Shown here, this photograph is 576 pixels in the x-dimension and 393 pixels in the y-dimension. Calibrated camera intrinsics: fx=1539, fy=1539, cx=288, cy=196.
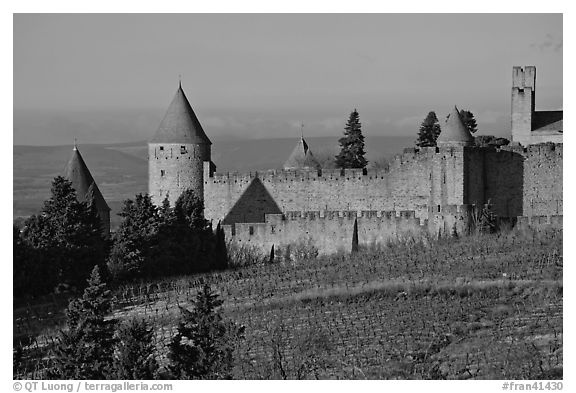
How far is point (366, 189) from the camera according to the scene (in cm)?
5075

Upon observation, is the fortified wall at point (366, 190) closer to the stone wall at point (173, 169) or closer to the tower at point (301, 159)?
the stone wall at point (173, 169)

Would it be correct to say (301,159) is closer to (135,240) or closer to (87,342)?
(135,240)

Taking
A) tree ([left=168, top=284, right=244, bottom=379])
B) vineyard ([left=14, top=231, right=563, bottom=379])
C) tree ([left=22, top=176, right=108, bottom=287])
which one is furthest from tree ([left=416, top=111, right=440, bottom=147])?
tree ([left=168, top=284, right=244, bottom=379])

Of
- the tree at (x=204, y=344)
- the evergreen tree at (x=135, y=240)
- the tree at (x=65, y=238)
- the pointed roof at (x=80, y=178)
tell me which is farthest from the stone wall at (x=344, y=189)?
the tree at (x=204, y=344)

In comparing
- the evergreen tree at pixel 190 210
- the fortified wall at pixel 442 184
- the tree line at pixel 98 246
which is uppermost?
the fortified wall at pixel 442 184

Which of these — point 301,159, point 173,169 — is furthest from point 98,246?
point 301,159

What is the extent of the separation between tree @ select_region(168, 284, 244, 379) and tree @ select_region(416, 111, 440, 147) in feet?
87.5

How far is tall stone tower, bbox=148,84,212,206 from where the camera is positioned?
5304cm

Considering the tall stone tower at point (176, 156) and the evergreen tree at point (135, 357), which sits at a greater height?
the tall stone tower at point (176, 156)

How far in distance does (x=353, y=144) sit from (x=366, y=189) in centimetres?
933

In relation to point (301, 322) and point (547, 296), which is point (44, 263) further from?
point (547, 296)

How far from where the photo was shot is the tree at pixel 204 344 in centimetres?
3027

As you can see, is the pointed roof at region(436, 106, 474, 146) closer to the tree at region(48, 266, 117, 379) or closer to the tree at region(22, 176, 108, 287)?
the tree at region(22, 176, 108, 287)

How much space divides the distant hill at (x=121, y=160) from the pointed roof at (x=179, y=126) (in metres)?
3.36
